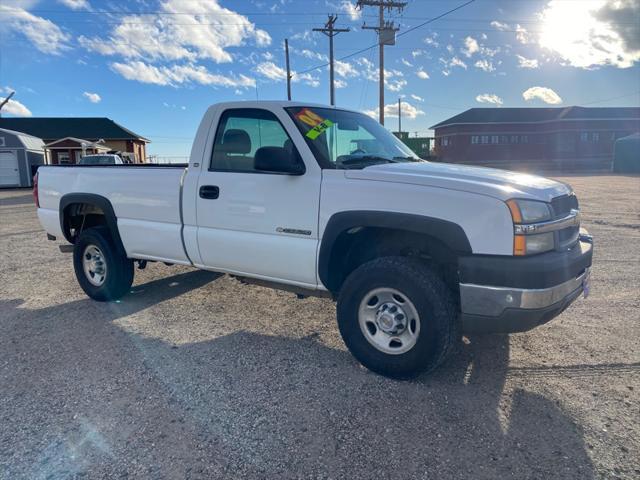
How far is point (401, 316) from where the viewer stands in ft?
10.6

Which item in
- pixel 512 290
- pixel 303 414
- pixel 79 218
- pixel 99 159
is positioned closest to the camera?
pixel 512 290

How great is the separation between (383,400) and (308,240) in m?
1.30

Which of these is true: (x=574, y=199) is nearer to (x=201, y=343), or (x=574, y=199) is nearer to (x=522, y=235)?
(x=522, y=235)

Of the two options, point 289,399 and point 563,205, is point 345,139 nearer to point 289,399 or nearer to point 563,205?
point 563,205

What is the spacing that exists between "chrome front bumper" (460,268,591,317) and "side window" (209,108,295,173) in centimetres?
196

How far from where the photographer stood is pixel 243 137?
4.02 m

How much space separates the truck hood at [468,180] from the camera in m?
2.89

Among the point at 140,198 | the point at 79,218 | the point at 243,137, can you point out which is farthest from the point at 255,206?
the point at 79,218

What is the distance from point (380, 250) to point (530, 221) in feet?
3.79

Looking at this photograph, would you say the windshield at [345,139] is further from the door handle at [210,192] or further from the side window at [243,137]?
the door handle at [210,192]

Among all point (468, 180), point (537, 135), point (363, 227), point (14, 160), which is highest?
point (537, 135)

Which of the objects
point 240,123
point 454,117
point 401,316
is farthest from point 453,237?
point 454,117

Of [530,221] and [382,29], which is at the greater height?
[382,29]

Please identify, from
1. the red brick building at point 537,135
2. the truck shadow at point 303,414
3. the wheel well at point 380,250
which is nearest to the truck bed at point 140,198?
the truck shadow at point 303,414
